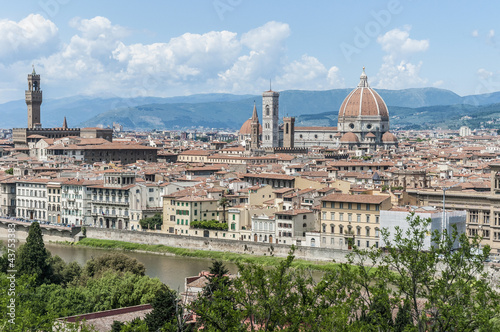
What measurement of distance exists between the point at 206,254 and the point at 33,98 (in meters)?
69.8

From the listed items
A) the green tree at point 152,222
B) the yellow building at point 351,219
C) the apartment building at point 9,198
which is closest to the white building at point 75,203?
the green tree at point 152,222

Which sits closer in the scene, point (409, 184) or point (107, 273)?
point (107, 273)

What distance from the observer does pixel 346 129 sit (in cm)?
11869

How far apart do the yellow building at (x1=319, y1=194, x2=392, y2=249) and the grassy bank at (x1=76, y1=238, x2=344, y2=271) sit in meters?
1.95

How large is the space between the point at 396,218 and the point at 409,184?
33.1 ft

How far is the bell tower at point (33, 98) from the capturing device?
106 meters

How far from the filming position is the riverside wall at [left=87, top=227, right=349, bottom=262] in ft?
127

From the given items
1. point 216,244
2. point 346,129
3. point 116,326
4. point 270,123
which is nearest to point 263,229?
point 216,244

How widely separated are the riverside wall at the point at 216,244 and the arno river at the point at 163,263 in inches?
58.0

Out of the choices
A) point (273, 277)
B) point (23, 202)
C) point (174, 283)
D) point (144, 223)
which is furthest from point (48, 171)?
point (273, 277)

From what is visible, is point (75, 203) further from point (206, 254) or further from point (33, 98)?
point (33, 98)

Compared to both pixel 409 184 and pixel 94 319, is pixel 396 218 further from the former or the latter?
pixel 94 319

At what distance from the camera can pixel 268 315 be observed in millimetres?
14852

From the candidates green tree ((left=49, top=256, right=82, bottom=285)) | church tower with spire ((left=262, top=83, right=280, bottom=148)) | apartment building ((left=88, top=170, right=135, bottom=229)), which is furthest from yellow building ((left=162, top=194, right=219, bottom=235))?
church tower with spire ((left=262, top=83, right=280, bottom=148))
